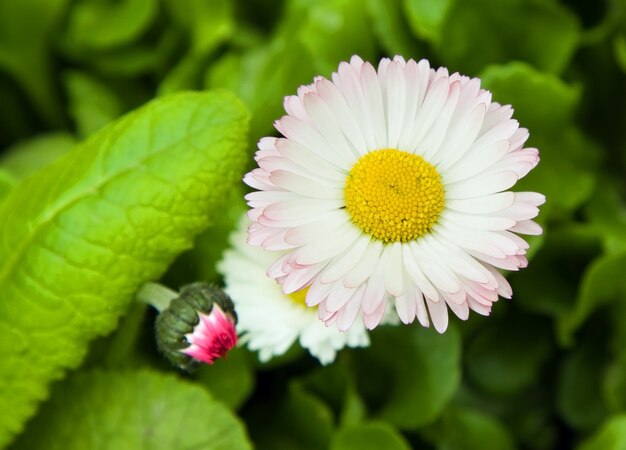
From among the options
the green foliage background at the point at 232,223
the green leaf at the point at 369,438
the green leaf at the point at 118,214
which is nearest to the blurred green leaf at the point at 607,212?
the green foliage background at the point at 232,223

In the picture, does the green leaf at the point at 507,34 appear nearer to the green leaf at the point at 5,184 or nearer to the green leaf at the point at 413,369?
the green leaf at the point at 413,369

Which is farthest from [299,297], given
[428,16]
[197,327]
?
[428,16]

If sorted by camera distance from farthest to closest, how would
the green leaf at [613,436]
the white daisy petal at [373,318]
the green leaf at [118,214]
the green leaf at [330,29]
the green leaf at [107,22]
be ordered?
the green leaf at [107,22] → the green leaf at [330,29] → the green leaf at [613,436] → the green leaf at [118,214] → the white daisy petal at [373,318]

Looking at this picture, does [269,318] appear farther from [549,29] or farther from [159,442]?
[549,29]

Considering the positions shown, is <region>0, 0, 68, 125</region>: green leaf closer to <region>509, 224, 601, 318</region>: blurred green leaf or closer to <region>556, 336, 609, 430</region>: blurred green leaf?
<region>509, 224, 601, 318</region>: blurred green leaf

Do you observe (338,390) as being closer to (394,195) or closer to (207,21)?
(394,195)

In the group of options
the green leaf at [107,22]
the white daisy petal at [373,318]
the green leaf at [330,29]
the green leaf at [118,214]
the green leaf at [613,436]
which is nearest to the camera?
the white daisy petal at [373,318]

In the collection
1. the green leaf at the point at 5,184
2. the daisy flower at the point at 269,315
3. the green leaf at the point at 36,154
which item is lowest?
the green leaf at the point at 36,154

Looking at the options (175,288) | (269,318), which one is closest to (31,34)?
(175,288)
